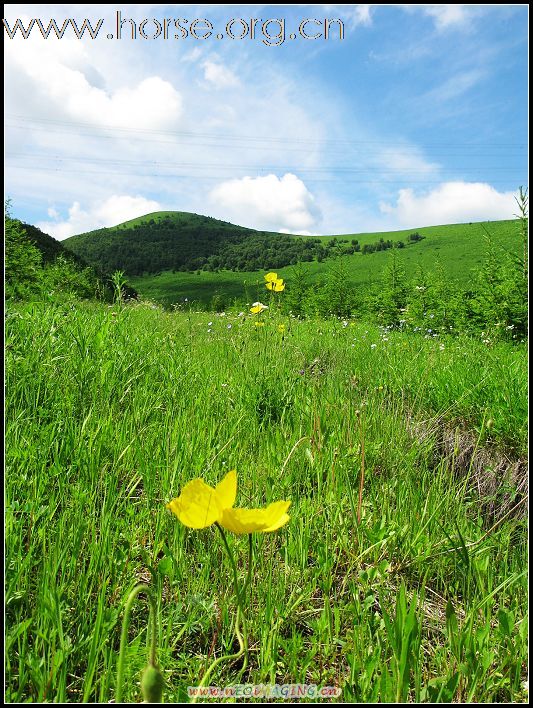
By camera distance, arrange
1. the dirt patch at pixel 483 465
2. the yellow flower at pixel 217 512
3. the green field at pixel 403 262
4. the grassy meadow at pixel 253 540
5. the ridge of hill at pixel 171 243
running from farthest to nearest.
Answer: the green field at pixel 403 262 → the ridge of hill at pixel 171 243 → the dirt patch at pixel 483 465 → the grassy meadow at pixel 253 540 → the yellow flower at pixel 217 512

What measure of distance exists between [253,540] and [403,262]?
134 feet

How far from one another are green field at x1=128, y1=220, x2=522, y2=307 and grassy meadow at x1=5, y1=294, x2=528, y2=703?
1351 inches

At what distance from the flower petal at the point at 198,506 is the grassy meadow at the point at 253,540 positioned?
45cm

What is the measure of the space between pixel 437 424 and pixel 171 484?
6.49 ft

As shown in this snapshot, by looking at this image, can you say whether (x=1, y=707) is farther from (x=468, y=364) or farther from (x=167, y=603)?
(x=468, y=364)

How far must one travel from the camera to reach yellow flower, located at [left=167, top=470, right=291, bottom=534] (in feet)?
2.32

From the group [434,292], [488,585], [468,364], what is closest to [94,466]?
[488,585]

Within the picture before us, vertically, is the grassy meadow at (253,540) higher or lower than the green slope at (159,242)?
lower

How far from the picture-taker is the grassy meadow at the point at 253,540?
104 cm

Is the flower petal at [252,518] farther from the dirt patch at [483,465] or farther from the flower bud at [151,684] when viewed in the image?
the dirt patch at [483,465]

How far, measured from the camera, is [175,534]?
4.72ft

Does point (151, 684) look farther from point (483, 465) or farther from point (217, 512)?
point (483, 465)

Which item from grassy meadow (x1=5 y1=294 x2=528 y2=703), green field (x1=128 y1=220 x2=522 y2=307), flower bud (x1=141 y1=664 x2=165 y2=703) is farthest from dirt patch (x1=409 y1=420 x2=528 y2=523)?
green field (x1=128 y1=220 x2=522 y2=307)

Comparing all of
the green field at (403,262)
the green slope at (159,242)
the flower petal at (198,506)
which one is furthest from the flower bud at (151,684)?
the green field at (403,262)
